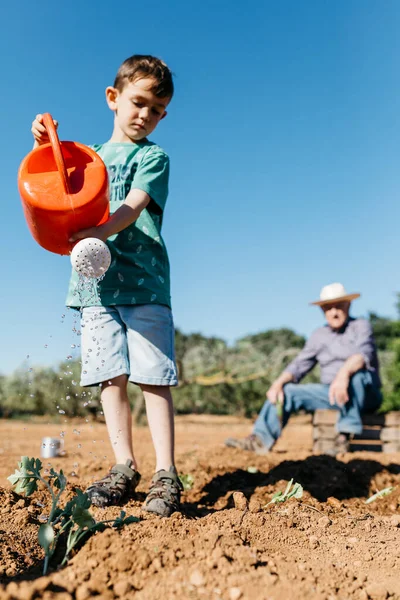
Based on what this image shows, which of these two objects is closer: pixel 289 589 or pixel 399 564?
pixel 289 589

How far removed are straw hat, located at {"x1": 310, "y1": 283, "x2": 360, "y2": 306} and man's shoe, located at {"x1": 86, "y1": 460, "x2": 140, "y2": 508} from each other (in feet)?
11.4

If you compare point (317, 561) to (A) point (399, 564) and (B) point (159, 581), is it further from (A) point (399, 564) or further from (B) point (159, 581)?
(B) point (159, 581)

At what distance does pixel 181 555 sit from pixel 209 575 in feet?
0.45

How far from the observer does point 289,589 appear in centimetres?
136

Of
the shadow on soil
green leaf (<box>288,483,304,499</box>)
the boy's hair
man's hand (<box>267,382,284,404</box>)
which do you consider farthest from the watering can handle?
man's hand (<box>267,382,284,404</box>)

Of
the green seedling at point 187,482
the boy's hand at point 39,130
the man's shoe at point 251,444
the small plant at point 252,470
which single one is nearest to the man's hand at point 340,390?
the man's shoe at point 251,444

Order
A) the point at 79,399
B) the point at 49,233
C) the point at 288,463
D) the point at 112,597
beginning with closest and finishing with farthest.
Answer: the point at 112,597
the point at 49,233
the point at 288,463
the point at 79,399

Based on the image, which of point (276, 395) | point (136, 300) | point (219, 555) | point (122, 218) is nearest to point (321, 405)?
point (276, 395)

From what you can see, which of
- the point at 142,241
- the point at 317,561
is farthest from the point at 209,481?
the point at 317,561

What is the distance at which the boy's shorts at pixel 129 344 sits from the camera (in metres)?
2.64

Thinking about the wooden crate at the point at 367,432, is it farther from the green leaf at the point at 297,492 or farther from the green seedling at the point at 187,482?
the green leaf at the point at 297,492

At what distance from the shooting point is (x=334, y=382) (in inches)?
196

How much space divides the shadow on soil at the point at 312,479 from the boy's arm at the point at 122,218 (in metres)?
1.44

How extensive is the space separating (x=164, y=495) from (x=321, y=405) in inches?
133
